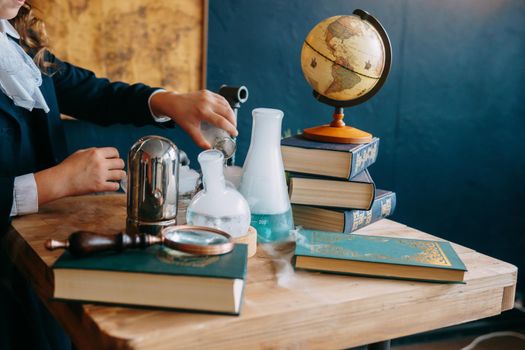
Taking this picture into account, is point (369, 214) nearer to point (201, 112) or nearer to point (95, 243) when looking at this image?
point (201, 112)

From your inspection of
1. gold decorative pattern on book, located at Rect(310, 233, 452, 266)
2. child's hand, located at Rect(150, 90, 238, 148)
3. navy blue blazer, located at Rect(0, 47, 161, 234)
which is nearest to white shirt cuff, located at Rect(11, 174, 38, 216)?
navy blue blazer, located at Rect(0, 47, 161, 234)

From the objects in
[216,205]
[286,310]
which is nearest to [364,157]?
[216,205]

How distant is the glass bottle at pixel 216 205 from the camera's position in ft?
2.96

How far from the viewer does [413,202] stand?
99.3 inches

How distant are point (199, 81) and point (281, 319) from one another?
137 centimetres

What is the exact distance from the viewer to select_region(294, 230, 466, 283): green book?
0.88m

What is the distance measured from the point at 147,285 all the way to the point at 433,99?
6.58ft

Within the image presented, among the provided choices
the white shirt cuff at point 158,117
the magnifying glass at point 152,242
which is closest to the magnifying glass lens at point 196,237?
the magnifying glass at point 152,242

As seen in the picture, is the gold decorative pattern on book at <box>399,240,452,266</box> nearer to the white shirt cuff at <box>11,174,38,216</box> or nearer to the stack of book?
the stack of book

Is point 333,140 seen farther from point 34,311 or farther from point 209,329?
point 34,311

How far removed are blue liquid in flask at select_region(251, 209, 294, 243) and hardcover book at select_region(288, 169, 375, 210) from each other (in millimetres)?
100

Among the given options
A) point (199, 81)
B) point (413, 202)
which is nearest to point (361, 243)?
point (199, 81)

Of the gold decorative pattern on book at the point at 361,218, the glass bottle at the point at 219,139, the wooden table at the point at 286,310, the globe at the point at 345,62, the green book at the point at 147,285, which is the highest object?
the globe at the point at 345,62

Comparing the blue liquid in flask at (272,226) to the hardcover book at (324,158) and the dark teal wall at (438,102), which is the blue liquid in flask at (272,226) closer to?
the hardcover book at (324,158)
